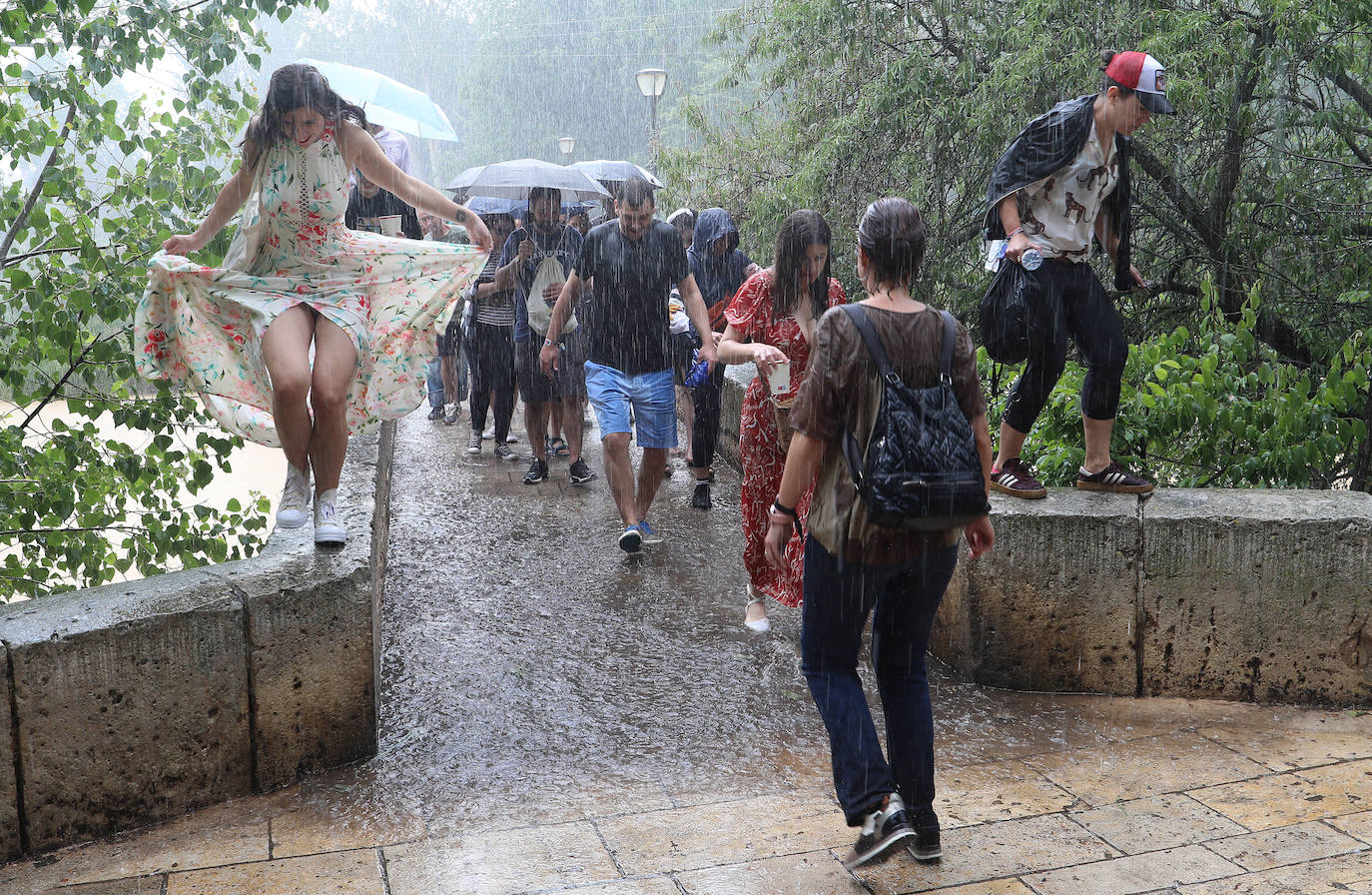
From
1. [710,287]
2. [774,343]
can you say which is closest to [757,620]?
[774,343]

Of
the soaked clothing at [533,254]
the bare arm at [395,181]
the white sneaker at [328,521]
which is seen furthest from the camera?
the soaked clothing at [533,254]

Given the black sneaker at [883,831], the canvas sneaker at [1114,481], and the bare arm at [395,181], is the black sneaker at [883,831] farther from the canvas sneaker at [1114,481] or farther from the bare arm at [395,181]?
the bare arm at [395,181]

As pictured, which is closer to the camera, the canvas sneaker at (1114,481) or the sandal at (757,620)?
the canvas sneaker at (1114,481)

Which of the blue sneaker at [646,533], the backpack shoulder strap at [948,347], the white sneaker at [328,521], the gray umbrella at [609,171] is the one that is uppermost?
the gray umbrella at [609,171]

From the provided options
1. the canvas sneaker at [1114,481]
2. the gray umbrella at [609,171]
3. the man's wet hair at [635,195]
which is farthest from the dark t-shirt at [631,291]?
the gray umbrella at [609,171]

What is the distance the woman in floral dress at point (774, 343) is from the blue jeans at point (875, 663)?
1.31 meters

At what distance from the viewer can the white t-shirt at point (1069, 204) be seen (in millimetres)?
4496

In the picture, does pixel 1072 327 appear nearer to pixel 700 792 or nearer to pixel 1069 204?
pixel 1069 204

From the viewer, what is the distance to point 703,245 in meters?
8.31

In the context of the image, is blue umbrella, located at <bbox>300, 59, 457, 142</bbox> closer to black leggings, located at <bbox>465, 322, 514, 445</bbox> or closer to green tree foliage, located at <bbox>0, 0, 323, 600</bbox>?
black leggings, located at <bbox>465, 322, 514, 445</bbox>

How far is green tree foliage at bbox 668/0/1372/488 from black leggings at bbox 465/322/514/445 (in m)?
2.88

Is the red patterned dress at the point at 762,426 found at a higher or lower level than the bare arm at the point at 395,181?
lower

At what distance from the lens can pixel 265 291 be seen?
4371 millimetres

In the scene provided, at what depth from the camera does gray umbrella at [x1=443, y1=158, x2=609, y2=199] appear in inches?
416
